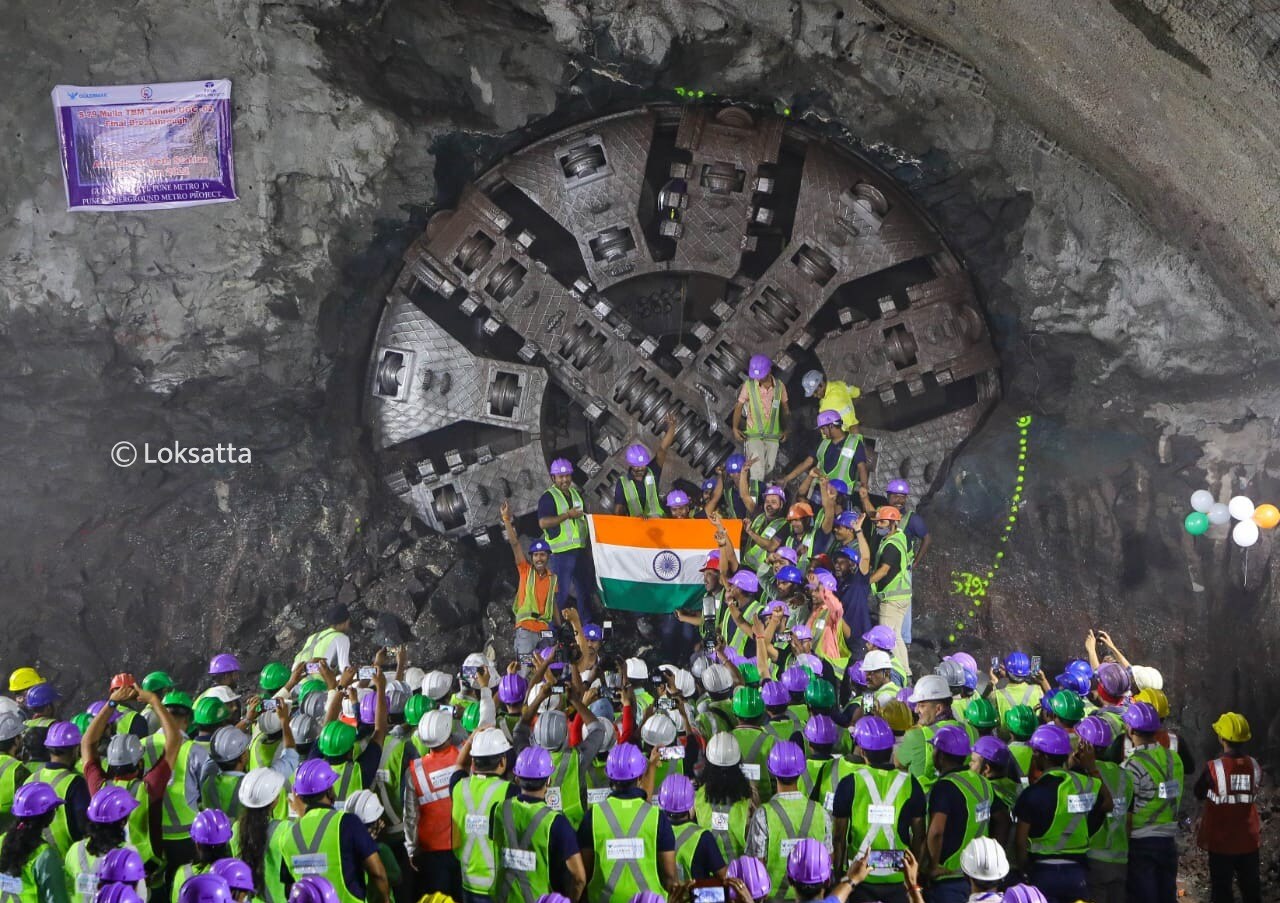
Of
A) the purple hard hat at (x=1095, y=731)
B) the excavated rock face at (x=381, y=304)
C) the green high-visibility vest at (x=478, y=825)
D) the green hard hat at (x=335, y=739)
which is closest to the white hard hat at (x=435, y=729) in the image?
the green hard hat at (x=335, y=739)

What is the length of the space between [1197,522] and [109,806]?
28.3 feet

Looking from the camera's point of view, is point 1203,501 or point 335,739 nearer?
point 335,739

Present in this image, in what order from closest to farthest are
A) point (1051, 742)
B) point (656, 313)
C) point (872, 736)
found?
point (872, 736) → point (1051, 742) → point (656, 313)

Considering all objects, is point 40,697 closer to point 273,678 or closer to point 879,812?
point 273,678

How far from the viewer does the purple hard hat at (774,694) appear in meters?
6.46

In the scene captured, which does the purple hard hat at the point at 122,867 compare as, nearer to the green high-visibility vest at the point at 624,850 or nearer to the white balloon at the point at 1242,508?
the green high-visibility vest at the point at 624,850

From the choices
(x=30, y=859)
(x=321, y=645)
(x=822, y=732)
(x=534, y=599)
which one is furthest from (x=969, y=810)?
(x=534, y=599)

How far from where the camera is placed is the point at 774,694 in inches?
255

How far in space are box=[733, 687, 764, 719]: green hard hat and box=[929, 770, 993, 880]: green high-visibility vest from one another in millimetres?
1150

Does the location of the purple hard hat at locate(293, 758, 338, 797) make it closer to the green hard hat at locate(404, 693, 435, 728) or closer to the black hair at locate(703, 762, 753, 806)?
the green hard hat at locate(404, 693, 435, 728)

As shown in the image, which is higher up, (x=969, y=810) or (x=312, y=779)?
(x=312, y=779)

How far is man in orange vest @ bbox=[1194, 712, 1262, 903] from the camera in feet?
22.9

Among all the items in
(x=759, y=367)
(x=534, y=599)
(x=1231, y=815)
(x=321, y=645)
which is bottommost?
(x=1231, y=815)

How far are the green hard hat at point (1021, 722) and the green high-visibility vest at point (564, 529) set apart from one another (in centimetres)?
527
